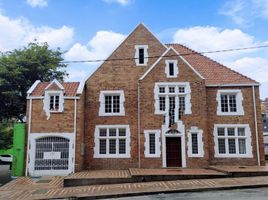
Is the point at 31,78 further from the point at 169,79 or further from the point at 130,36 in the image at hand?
the point at 169,79

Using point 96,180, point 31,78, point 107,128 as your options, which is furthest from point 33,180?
point 31,78

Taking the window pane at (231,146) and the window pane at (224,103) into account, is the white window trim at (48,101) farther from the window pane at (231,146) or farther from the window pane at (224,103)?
the window pane at (231,146)

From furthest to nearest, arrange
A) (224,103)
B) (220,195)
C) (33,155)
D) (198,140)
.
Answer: (224,103), (198,140), (33,155), (220,195)

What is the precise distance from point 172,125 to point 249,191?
798 centimetres

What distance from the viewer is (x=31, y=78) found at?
27.5m

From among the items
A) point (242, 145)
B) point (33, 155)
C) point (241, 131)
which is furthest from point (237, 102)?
point (33, 155)

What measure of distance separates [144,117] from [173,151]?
2.89 meters

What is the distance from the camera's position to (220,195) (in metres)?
10.7

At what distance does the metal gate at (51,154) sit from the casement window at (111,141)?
2306mm

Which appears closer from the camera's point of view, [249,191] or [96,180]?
[249,191]

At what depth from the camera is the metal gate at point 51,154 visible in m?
17.5

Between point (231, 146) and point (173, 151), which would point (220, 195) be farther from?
point (231, 146)

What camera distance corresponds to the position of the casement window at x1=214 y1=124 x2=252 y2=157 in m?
19.4

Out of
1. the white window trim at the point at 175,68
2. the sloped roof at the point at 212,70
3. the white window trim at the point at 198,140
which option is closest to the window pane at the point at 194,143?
the white window trim at the point at 198,140
